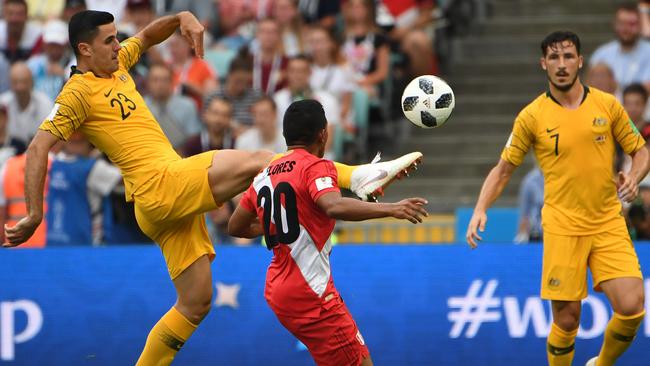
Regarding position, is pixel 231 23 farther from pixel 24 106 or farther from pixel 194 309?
pixel 194 309

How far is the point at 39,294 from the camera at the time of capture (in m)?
11.6

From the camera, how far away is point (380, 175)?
868cm

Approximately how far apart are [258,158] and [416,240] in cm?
509

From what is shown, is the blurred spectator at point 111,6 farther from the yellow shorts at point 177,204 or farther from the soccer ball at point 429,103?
the soccer ball at point 429,103

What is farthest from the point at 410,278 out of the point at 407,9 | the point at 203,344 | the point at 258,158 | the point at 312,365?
the point at 407,9

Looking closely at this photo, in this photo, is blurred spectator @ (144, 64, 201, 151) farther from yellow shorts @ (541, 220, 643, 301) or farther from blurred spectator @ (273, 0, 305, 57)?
yellow shorts @ (541, 220, 643, 301)

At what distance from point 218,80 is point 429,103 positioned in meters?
6.95

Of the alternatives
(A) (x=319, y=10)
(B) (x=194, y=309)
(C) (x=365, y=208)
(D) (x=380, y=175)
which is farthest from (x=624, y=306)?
(A) (x=319, y=10)

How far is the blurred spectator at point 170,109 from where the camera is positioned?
14.7 meters

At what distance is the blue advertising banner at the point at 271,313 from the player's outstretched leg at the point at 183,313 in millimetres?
2012

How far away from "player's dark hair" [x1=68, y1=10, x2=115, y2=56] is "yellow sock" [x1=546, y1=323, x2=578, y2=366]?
166 inches

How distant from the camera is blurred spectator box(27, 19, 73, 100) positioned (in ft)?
50.7

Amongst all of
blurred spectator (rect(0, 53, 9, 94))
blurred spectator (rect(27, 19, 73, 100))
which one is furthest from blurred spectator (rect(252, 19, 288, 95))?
blurred spectator (rect(0, 53, 9, 94))

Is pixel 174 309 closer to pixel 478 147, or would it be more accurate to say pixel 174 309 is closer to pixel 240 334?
pixel 240 334
